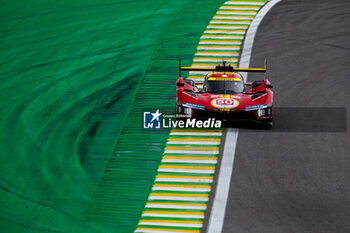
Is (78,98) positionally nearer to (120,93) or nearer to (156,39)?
(120,93)

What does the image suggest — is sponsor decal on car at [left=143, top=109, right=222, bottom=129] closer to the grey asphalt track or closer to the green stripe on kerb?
the green stripe on kerb

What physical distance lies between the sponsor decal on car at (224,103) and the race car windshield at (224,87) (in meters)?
0.97

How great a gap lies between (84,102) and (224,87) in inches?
194

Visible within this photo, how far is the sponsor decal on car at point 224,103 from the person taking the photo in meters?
19.3

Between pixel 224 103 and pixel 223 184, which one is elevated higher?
pixel 224 103

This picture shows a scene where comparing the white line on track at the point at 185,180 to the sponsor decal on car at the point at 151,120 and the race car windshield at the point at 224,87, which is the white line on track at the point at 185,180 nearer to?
the sponsor decal on car at the point at 151,120

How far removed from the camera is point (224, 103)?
19406 millimetres

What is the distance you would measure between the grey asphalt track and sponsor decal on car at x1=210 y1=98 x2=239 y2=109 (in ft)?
3.13

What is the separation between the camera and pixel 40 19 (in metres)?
30.6

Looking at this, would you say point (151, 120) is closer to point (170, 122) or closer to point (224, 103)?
point (170, 122)

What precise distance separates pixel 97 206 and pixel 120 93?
771 centimetres

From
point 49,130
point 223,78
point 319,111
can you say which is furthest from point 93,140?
point 319,111

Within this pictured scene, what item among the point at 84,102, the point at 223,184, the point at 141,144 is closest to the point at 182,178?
the point at 223,184

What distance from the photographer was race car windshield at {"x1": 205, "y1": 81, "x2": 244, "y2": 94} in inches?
811
